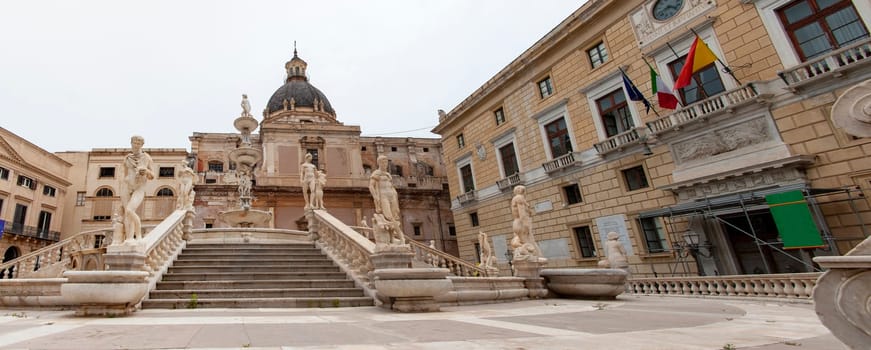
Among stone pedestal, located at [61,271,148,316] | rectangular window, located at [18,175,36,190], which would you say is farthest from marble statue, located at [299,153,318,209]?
rectangular window, located at [18,175,36,190]

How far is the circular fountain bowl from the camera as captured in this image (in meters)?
8.30

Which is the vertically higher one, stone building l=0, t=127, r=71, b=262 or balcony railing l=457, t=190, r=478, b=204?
stone building l=0, t=127, r=71, b=262

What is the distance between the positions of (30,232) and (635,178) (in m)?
42.7

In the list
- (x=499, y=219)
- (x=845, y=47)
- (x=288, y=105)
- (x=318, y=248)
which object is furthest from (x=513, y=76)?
(x=288, y=105)

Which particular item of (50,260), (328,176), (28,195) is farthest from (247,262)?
(28,195)

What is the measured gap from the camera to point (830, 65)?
10992mm

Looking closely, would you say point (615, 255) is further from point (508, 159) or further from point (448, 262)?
point (508, 159)

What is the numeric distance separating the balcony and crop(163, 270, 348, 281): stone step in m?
13.5

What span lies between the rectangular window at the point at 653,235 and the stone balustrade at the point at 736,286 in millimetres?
4130

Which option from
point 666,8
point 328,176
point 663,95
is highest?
point 328,176

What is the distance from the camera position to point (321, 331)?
4.14 metres

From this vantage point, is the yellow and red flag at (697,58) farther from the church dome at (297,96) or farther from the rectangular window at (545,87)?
the church dome at (297,96)

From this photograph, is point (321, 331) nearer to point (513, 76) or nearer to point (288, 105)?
point (513, 76)

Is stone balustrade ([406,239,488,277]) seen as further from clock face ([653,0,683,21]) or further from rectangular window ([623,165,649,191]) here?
clock face ([653,0,683,21])
